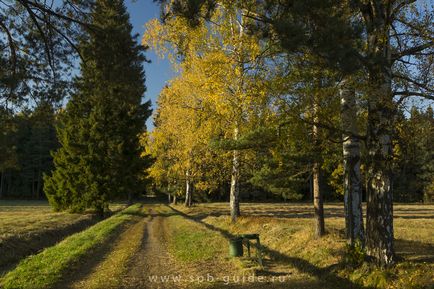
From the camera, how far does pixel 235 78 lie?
627 inches

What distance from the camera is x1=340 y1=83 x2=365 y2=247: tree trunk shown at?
32.5ft

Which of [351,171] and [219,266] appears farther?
[219,266]

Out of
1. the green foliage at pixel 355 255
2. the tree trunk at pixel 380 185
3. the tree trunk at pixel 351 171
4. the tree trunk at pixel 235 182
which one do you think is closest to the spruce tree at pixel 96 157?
the tree trunk at pixel 235 182

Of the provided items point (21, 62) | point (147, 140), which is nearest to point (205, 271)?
point (21, 62)

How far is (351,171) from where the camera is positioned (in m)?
Result: 10.4

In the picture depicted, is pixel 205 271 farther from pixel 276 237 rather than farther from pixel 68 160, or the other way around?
pixel 68 160

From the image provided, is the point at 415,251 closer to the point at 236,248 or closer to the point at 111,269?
the point at 236,248

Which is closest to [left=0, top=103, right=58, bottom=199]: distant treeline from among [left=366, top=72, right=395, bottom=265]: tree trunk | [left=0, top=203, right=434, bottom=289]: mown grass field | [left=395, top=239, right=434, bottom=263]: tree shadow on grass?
[left=0, top=203, right=434, bottom=289]: mown grass field

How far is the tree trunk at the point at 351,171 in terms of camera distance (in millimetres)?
9898

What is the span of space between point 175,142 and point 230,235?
1534 cm

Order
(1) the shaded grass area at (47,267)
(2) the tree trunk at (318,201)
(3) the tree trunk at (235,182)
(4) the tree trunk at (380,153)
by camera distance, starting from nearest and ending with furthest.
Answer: (4) the tree trunk at (380,153), (1) the shaded grass area at (47,267), (2) the tree trunk at (318,201), (3) the tree trunk at (235,182)

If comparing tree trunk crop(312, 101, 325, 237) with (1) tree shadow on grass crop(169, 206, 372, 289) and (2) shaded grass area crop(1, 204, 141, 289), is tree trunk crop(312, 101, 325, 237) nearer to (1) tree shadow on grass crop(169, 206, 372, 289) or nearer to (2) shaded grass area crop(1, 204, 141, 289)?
(1) tree shadow on grass crop(169, 206, 372, 289)

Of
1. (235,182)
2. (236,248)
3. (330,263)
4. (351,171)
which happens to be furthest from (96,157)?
(330,263)

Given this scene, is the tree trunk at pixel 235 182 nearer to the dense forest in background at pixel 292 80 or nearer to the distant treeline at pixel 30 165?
the dense forest in background at pixel 292 80
